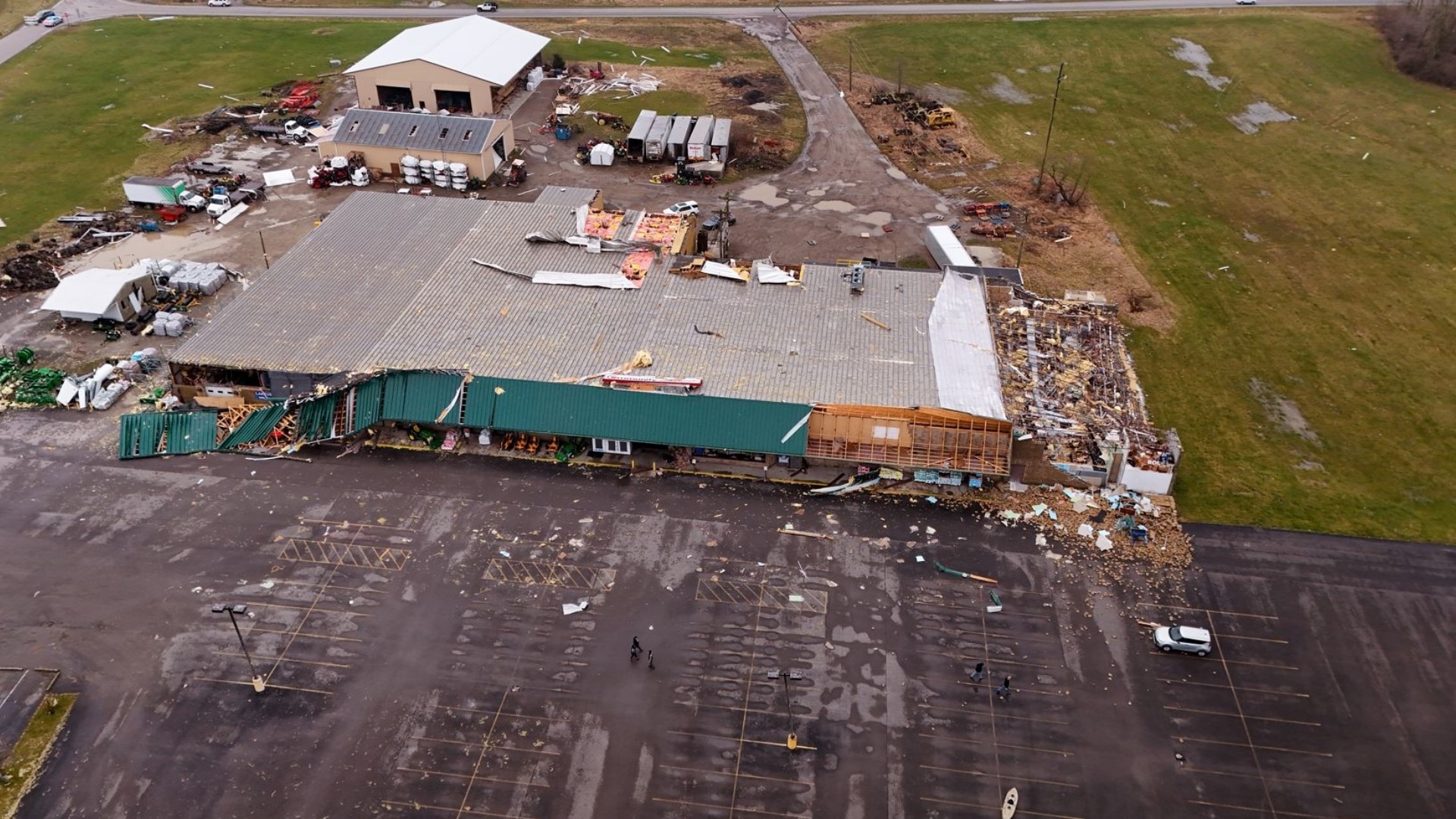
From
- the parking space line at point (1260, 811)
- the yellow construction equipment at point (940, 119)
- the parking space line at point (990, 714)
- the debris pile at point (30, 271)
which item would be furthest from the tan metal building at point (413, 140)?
the parking space line at point (1260, 811)

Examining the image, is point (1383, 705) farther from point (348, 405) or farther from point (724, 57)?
point (724, 57)

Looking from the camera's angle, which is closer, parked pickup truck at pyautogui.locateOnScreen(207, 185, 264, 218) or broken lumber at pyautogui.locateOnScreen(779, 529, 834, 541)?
broken lumber at pyautogui.locateOnScreen(779, 529, 834, 541)

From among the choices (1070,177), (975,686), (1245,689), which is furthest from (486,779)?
(1070,177)

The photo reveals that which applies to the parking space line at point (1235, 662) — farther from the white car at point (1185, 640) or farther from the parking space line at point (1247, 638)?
the parking space line at point (1247, 638)

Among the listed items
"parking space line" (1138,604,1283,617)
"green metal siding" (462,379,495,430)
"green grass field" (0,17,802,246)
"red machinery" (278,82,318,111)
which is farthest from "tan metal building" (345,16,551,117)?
"parking space line" (1138,604,1283,617)

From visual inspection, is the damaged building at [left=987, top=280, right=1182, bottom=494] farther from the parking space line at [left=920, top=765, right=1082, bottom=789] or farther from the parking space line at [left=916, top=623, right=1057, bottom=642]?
the parking space line at [left=920, top=765, right=1082, bottom=789]

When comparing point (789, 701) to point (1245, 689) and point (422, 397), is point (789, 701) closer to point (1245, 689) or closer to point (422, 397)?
point (1245, 689)

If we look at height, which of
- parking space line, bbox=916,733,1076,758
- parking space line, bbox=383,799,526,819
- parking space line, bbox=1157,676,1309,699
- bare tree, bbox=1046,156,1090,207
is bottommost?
parking space line, bbox=383,799,526,819
